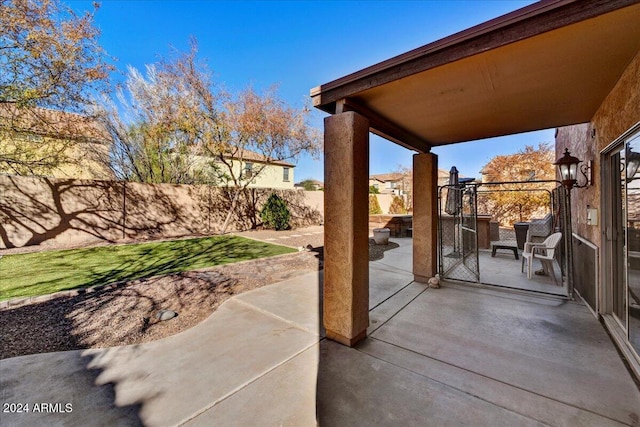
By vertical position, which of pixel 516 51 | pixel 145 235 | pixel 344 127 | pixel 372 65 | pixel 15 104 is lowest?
pixel 145 235

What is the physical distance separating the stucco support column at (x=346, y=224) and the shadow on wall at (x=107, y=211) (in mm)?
9396

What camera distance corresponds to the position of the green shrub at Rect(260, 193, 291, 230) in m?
12.4

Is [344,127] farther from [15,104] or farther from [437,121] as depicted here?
[15,104]

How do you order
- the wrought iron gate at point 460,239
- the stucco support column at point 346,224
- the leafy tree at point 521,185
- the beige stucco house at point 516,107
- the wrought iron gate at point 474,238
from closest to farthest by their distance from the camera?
the beige stucco house at point 516,107 < the stucco support column at point 346,224 < the wrought iron gate at point 474,238 < the wrought iron gate at point 460,239 < the leafy tree at point 521,185

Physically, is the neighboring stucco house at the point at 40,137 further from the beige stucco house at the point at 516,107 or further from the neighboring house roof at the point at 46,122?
the beige stucco house at the point at 516,107

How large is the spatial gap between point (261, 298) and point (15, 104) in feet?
25.9

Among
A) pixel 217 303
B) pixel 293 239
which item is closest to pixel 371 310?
pixel 217 303

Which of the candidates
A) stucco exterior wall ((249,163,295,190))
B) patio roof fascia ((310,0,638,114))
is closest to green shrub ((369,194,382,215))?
stucco exterior wall ((249,163,295,190))

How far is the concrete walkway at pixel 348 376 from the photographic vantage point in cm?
179

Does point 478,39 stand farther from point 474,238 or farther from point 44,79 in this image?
point 44,79

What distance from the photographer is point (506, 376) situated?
218 centimetres

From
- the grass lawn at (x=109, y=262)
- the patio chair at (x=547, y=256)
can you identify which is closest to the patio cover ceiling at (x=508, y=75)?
the patio chair at (x=547, y=256)

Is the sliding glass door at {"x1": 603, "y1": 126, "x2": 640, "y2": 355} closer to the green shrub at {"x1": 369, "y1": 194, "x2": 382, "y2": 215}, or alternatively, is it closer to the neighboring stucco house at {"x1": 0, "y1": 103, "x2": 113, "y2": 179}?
the neighboring stucco house at {"x1": 0, "y1": 103, "x2": 113, "y2": 179}

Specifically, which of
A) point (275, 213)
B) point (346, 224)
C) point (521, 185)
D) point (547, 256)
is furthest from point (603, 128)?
point (521, 185)
